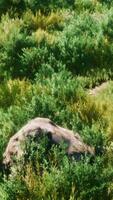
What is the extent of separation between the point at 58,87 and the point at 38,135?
5.74 feet

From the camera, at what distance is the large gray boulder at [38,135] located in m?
5.42

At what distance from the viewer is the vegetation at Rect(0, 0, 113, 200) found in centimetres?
504

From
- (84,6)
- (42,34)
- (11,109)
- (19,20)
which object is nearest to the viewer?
(11,109)

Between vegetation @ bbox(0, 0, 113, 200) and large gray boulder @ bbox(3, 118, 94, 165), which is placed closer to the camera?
vegetation @ bbox(0, 0, 113, 200)

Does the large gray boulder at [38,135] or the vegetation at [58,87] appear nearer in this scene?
the vegetation at [58,87]

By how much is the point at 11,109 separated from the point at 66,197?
2.11 m

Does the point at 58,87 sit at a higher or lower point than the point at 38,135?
higher

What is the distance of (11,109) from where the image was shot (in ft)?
21.8

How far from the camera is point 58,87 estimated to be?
704 centimetres

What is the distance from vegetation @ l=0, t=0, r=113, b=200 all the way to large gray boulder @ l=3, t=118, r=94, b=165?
0.45ft

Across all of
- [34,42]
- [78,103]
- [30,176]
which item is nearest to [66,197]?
[30,176]

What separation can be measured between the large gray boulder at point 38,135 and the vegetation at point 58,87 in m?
0.14

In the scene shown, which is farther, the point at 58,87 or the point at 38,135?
the point at 58,87

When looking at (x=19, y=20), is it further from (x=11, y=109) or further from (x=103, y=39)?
(x=11, y=109)
